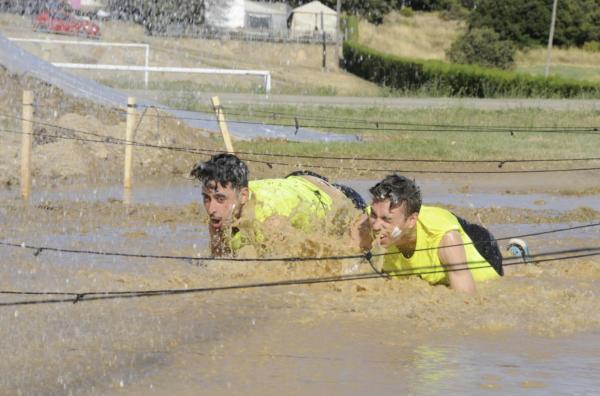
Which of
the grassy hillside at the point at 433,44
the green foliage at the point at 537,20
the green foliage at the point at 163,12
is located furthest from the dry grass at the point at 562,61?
the green foliage at the point at 163,12

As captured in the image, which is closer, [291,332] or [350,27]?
[291,332]

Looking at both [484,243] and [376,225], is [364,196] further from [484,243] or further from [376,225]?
[376,225]

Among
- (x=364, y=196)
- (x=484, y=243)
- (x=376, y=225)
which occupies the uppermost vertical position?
(x=376, y=225)

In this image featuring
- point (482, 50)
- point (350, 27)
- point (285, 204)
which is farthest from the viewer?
point (350, 27)

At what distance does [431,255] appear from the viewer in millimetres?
8742

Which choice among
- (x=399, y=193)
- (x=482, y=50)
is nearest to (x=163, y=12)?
(x=482, y=50)

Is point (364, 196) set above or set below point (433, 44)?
above

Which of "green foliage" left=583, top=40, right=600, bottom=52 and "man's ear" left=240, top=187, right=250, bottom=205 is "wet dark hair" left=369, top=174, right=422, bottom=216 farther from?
"green foliage" left=583, top=40, right=600, bottom=52

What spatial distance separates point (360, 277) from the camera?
29.9ft

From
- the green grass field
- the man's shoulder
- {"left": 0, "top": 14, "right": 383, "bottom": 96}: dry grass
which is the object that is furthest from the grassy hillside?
the man's shoulder

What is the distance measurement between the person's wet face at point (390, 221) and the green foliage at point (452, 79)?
29.5 metres

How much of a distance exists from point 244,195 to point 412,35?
2818 inches

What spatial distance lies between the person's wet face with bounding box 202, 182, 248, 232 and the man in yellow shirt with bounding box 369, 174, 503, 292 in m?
1.00

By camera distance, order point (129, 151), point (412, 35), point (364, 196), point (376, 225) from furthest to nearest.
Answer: point (412, 35) → point (364, 196) → point (129, 151) → point (376, 225)
